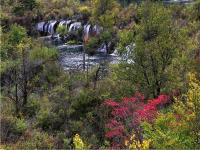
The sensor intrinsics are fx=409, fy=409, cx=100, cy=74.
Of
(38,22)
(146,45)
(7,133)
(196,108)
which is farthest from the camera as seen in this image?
(38,22)

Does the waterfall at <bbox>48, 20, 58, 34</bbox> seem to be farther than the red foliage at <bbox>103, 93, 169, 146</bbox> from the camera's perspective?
Yes

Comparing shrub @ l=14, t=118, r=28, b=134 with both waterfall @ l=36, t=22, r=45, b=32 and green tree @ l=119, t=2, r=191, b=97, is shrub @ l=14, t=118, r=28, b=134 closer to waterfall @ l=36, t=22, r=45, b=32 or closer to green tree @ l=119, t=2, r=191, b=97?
green tree @ l=119, t=2, r=191, b=97

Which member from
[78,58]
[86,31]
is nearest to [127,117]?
[78,58]

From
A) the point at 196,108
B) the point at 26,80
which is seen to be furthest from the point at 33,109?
the point at 196,108

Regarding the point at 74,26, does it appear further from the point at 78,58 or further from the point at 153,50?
the point at 153,50

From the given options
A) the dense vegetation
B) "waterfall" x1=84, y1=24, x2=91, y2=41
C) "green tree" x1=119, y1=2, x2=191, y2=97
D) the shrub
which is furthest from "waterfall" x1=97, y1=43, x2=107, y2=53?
the shrub

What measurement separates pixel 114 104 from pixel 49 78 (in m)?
13.4

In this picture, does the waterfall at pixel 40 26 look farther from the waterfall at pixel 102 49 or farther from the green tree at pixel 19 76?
the green tree at pixel 19 76

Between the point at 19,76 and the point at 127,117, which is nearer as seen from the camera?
the point at 127,117

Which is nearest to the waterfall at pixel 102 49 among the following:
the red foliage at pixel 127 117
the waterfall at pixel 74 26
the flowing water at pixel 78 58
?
the flowing water at pixel 78 58

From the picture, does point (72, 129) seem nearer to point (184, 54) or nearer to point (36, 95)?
point (36, 95)

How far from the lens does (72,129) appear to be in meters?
29.1

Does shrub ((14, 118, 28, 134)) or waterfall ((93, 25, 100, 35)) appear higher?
waterfall ((93, 25, 100, 35))

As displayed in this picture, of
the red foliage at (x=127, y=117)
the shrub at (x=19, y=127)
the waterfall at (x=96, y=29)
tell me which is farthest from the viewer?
the waterfall at (x=96, y=29)
